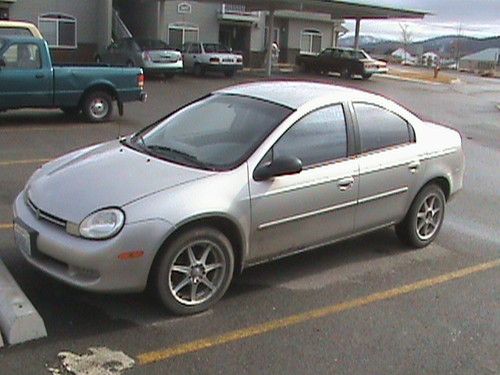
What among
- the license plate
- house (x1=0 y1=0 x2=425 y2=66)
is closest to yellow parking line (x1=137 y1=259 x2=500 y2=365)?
the license plate

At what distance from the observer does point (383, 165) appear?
506 cm

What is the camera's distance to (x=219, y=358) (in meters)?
3.53

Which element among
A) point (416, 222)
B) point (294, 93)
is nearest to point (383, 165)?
point (416, 222)

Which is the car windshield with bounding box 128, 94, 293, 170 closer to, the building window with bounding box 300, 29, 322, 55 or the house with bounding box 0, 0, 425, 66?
the house with bounding box 0, 0, 425, 66

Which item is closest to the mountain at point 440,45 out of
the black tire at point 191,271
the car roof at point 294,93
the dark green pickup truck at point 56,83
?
the dark green pickup truck at point 56,83

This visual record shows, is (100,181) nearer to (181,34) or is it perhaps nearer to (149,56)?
(149,56)

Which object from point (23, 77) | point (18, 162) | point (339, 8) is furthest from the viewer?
point (339, 8)

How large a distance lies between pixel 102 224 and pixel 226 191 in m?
0.88

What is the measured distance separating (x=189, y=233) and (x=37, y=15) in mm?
26061

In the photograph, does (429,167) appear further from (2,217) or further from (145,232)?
(2,217)

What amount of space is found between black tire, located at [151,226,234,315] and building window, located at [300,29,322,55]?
34.6 m

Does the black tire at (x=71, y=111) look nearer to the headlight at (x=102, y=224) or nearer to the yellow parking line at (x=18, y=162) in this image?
the yellow parking line at (x=18, y=162)

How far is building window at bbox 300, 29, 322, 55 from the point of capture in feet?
122

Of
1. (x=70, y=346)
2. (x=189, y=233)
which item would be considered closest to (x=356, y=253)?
(x=189, y=233)
